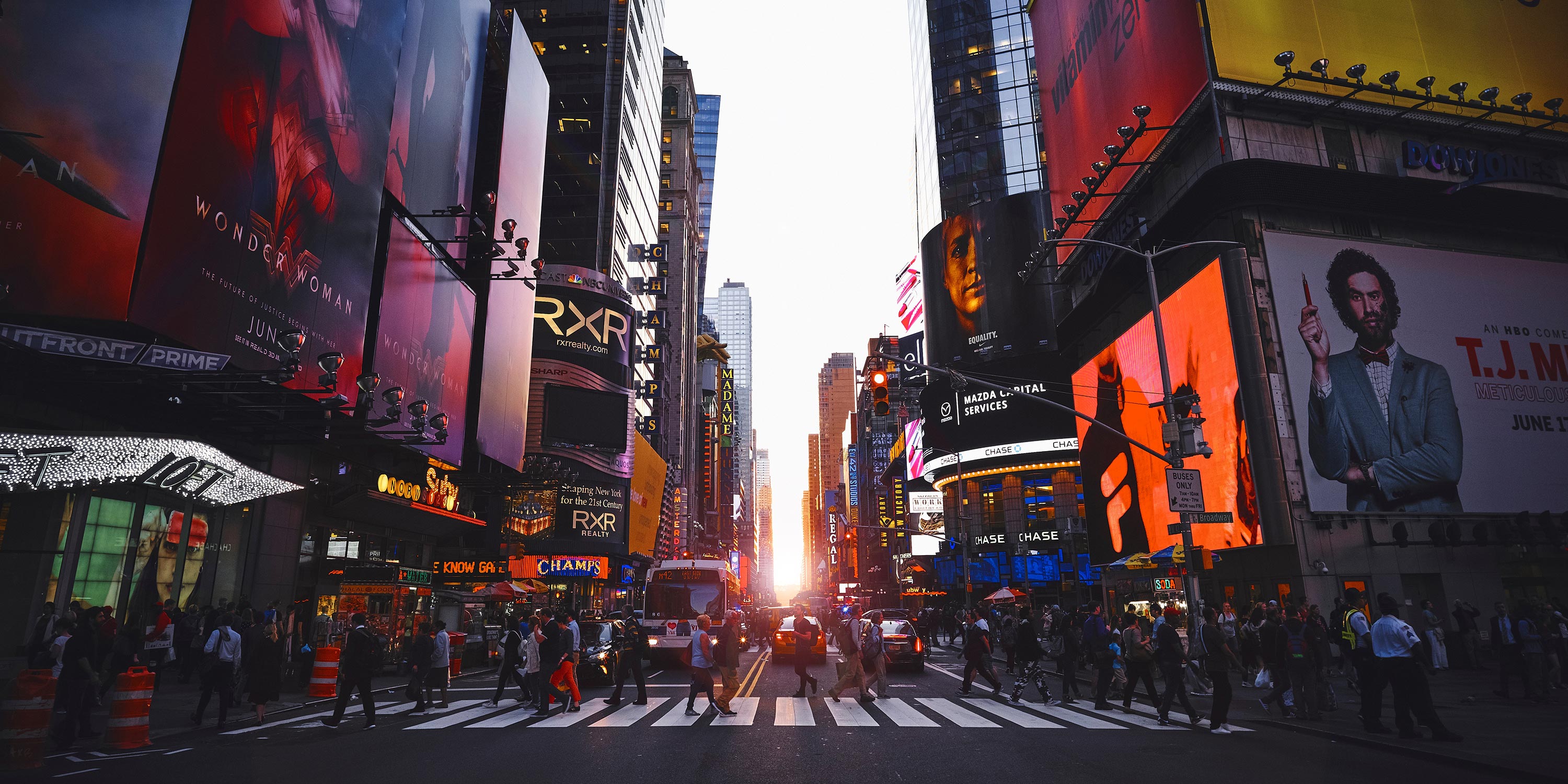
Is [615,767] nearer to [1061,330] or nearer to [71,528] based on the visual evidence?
[71,528]

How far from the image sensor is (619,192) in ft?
235

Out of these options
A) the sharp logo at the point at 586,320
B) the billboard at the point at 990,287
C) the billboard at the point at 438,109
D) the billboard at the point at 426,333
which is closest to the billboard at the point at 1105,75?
the billboard at the point at 990,287

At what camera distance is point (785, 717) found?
13266mm

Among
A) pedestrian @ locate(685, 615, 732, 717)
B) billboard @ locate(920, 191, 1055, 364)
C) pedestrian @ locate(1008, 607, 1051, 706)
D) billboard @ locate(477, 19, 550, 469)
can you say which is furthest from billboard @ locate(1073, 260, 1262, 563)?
billboard @ locate(477, 19, 550, 469)

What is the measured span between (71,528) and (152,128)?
28.1 ft

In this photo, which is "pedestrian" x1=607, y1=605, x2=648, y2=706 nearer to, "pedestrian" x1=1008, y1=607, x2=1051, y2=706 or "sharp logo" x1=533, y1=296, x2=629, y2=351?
"pedestrian" x1=1008, y1=607, x2=1051, y2=706

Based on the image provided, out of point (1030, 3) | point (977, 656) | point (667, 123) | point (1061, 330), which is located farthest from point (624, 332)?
point (667, 123)

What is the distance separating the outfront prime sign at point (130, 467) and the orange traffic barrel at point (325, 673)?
544cm

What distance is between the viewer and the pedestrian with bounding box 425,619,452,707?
14672mm

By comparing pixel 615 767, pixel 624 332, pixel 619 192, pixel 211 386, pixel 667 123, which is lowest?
pixel 615 767

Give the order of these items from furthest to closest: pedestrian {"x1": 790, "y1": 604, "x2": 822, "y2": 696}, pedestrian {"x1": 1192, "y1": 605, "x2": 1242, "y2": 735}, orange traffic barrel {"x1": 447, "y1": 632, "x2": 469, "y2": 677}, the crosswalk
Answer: orange traffic barrel {"x1": 447, "y1": 632, "x2": 469, "y2": 677} → pedestrian {"x1": 790, "y1": 604, "x2": 822, "y2": 696} → the crosswalk → pedestrian {"x1": 1192, "y1": 605, "x2": 1242, "y2": 735}

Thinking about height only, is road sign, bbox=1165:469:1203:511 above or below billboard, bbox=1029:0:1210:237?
below

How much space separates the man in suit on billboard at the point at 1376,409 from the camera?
25.6 m

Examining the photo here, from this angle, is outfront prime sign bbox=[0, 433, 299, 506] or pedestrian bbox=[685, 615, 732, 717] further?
outfront prime sign bbox=[0, 433, 299, 506]
